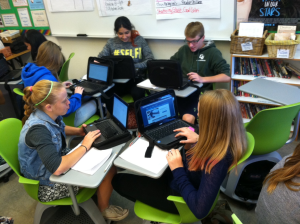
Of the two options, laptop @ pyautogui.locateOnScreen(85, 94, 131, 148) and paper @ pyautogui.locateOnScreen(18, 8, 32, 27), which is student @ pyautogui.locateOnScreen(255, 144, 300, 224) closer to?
laptop @ pyautogui.locateOnScreen(85, 94, 131, 148)

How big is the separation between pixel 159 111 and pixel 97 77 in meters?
1.22

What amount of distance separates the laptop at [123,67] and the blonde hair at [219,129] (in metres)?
1.54

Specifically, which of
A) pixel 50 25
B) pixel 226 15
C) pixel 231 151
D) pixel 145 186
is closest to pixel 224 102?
pixel 231 151

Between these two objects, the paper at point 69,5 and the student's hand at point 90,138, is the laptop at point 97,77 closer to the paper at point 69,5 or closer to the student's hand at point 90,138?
the student's hand at point 90,138

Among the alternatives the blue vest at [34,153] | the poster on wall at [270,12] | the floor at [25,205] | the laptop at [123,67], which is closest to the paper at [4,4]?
the laptop at [123,67]

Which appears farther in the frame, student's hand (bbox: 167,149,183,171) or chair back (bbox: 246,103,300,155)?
chair back (bbox: 246,103,300,155)

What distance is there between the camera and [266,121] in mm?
1481

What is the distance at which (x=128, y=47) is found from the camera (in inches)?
117

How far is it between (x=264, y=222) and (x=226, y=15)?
6.79 ft

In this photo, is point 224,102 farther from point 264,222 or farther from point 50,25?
point 50,25

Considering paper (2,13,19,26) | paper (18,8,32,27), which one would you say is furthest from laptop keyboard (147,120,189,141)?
paper (2,13,19,26)

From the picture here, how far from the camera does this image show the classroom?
1118mm

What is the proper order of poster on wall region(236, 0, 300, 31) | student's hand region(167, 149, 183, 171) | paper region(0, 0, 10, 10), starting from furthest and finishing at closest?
paper region(0, 0, 10, 10), poster on wall region(236, 0, 300, 31), student's hand region(167, 149, 183, 171)

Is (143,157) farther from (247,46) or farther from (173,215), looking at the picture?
(247,46)
